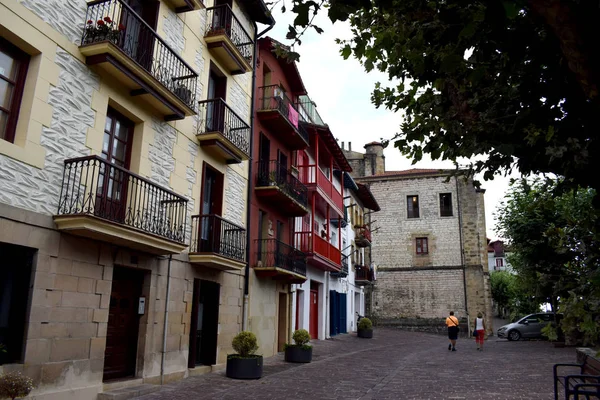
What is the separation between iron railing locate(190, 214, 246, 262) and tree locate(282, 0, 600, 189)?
277 inches

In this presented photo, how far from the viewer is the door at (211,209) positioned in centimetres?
1196

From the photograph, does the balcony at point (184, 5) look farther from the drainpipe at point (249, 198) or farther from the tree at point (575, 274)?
the tree at point (575, 274)

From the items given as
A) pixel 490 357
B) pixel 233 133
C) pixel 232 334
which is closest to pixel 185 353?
pixel 232 334

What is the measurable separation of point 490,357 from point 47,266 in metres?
15.0

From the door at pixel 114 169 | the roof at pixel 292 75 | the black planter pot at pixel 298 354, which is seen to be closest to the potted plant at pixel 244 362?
the black planter pot at pixel 298 354

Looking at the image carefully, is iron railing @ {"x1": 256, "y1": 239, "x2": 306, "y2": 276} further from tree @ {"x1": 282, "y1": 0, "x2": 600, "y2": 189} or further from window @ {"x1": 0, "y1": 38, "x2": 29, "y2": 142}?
tree @ {"x1": 282, "y1": 0, "x2": 600, "y2": 189}

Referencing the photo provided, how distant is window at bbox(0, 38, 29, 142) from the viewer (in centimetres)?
720

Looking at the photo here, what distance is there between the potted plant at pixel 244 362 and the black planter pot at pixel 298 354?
3.25 metres

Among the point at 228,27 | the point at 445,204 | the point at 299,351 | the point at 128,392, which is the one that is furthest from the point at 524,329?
the point at 128,392

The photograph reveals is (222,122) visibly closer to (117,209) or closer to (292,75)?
(117,209)

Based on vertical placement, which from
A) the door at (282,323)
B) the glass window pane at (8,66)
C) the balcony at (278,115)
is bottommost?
the door at (282,323)

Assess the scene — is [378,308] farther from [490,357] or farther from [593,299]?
[593,299]

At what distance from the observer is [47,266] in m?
7.47

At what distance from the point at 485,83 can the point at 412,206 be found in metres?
31.5
